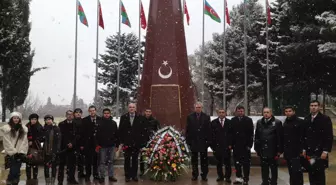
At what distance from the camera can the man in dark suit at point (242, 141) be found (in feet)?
21.5

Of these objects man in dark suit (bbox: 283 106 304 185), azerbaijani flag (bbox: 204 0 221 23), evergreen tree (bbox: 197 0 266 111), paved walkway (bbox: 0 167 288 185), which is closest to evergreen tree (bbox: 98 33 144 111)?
evergreen tree (bbox: 197 0 266 111)

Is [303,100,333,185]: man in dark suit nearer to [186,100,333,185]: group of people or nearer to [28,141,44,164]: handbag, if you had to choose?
[186,100,333,185]: group of people

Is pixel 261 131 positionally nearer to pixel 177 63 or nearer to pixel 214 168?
pixel 214 168

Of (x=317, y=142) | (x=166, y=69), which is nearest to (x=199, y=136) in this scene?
(x=317, y=142)

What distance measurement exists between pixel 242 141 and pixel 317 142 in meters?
1.53

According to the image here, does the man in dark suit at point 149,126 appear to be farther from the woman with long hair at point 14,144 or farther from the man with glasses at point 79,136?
the woman with long hair at point 14,144

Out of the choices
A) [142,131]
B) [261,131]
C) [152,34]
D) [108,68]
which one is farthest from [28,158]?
[108,68]

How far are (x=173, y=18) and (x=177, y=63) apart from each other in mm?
1378

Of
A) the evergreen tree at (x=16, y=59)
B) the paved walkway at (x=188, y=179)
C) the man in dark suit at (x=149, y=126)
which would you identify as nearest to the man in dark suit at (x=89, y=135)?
the paved walkway at (x=188, y=179)

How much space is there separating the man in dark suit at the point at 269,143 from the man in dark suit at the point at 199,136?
1.06m

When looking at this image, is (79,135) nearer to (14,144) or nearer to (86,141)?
(86,141)

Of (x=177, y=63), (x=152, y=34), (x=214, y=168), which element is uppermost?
(x=152, y=34)

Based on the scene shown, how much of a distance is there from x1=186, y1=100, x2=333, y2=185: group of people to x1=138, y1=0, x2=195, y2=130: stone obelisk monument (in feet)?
9.86

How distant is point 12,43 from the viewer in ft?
59.7
